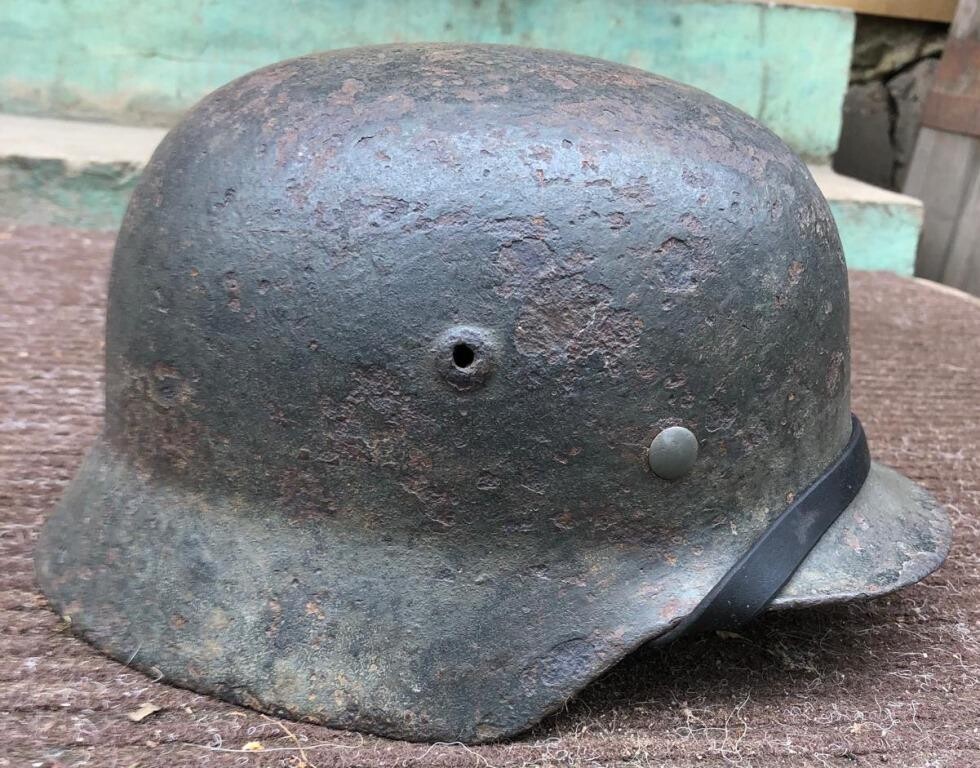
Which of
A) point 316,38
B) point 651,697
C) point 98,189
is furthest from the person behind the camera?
point 316,38

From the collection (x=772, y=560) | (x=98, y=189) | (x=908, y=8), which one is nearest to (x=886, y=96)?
(x=908, y=8)

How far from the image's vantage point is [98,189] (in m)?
2.54

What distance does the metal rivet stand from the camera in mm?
948

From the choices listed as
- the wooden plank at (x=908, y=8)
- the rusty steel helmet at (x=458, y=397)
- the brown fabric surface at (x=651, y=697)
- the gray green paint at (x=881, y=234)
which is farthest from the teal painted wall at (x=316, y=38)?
the rusty steel helmet at (x=458, y=397)

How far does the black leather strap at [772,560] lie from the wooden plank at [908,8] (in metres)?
2.75

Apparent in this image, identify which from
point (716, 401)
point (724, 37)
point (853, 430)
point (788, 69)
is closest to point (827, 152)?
point (788, 69)

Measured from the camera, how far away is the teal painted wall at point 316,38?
2873 millimetres

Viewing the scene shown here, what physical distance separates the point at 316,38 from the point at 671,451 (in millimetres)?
2329

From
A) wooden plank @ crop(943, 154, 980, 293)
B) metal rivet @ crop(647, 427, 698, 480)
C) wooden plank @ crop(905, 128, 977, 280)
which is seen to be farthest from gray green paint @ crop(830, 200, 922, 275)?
metal rivet @ crop(647, 427, 698, 480)

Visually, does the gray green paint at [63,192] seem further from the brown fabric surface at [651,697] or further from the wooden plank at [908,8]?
the wooden plank at [908,8]

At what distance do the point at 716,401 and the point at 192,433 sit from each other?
1.71 feet

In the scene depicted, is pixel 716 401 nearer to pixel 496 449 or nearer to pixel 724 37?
pixel 496 449

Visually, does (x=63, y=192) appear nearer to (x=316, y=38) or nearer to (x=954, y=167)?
(x=316, y=38)

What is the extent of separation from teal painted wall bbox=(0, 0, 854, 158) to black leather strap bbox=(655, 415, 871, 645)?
7.23 ft
